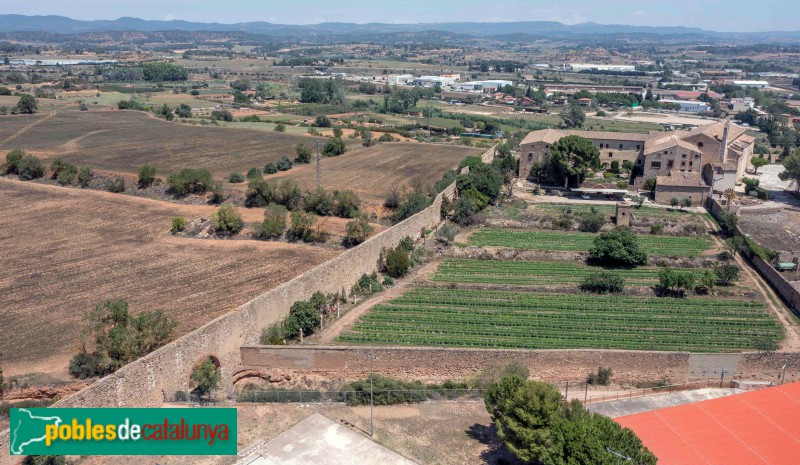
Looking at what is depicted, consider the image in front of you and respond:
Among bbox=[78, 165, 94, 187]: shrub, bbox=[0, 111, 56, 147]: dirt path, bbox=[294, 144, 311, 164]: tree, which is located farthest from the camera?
bbox=[0, 111, 56, 147]: dirt path

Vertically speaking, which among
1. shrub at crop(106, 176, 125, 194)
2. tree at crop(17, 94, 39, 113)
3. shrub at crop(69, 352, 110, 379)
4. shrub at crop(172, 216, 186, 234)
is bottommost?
shrub at crop(69, 352, 110, 379)

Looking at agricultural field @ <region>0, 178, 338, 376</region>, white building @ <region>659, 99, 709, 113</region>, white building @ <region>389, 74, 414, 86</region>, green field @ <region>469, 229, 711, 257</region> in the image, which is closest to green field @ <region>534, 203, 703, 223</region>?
green field @ <region>469, 229, 711, 257</region>

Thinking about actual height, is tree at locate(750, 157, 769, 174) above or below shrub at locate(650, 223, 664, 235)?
above

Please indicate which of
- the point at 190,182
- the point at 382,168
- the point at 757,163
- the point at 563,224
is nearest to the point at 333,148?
the point at 382,168

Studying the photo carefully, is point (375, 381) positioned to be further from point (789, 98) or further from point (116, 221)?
point (789, 98)

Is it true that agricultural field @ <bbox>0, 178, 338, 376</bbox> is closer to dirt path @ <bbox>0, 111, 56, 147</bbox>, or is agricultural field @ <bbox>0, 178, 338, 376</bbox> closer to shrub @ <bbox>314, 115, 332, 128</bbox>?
dirt path @ <bbox>0, 111, 56, 147</bbox>


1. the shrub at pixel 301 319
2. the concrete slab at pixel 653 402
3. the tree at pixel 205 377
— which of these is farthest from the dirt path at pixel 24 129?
the concrete slab at pixel 653 402
